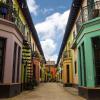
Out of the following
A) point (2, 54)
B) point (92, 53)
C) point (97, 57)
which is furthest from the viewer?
point (2, 54)

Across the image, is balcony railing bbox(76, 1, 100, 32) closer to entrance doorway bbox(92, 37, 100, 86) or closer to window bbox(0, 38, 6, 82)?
entrance doorway bbox(92, 37, 100, 86)

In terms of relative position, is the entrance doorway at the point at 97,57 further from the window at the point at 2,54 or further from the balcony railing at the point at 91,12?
the window at the point at 2,54

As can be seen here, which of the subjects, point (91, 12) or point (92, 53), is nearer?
point (92, 53)

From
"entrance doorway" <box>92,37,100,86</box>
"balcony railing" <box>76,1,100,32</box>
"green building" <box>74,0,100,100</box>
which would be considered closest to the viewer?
"green building" <box>74,0,100,100</box>

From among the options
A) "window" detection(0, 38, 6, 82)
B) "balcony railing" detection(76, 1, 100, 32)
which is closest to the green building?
"balcony railing" detection(76, 1, 100, 32)

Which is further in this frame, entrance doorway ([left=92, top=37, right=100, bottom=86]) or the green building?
entrance doorway ([left=92, top=37, right=100, bottom=86])

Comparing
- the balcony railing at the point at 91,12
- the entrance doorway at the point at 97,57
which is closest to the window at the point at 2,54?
the balcony railing at the point at 91,12

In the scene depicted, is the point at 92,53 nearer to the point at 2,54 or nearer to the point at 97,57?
the point at 97,57

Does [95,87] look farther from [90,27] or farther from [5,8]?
[5,8]

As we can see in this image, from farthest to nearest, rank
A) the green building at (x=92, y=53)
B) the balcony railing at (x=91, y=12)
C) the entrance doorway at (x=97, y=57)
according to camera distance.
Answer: the balcony railing at (x=91, y=12)
the entrance doorway at (x=97, y=57)
the green building at (x=92, y=53)

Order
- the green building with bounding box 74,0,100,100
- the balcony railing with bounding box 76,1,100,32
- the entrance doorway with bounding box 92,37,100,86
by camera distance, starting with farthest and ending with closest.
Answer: the balcony railing with bounding box 76,1,100,32, the entrance doorway with bounding box 92,37,100,86, the green building with bounding box 74,0,100,100

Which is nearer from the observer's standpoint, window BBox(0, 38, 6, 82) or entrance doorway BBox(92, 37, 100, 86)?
entrance doorway BBox(92, 37, 100, 86)

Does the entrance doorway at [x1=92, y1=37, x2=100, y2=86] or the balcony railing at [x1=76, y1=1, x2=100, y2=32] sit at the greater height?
the balcony railing at [x1=76, y1=1, x2=100, y2=32]

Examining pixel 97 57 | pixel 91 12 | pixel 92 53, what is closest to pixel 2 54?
pixel 92 53
